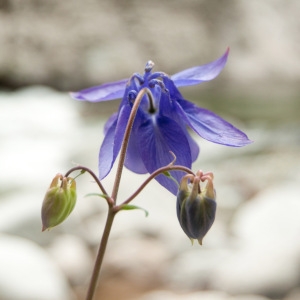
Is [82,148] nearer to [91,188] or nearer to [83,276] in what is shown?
[91,188]

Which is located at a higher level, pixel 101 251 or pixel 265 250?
pixel 265 250

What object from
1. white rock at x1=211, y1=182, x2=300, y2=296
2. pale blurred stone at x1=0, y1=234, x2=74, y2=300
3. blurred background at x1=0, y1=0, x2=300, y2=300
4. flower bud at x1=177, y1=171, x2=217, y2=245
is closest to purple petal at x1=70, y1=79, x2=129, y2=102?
flower bud at x1=177, y1=171, x2=217, y2=245

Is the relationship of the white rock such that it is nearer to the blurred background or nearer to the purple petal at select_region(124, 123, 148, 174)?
the blurred background

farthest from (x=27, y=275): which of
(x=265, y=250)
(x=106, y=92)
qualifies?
(x=106, y=92)

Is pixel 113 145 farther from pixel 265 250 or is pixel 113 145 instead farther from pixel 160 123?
pixel 265 250

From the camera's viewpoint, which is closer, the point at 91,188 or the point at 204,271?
the point at 204,271

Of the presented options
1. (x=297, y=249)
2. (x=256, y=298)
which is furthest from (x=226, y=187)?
(x=256, y=298)
